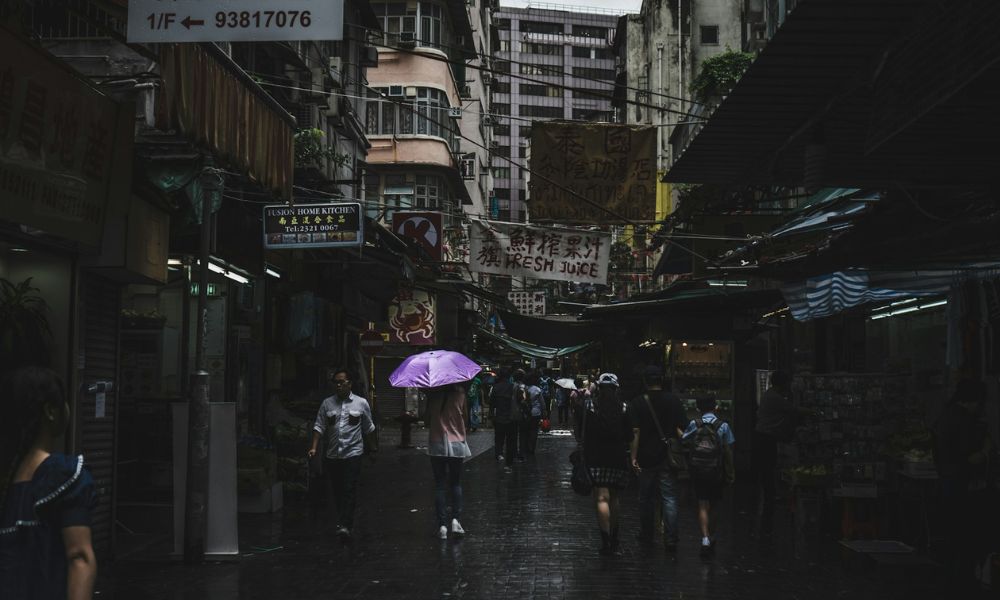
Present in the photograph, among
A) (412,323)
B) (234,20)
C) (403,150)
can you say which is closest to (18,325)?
(234,20)

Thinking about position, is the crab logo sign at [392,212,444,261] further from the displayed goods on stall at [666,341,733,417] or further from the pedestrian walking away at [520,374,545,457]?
the displayed goods on stall at [666,341,733,417]

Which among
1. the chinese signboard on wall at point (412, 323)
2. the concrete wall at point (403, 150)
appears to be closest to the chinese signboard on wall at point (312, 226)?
the chinese signboard on wall at point (412, 323)

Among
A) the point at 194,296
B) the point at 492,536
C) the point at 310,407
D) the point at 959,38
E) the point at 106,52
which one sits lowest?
the point at 492,536

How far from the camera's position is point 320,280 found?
2281 centimetres

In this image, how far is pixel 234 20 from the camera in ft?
24.5

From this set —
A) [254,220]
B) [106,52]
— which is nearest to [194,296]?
[254,220]

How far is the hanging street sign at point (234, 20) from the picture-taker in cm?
728

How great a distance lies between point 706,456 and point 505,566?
2.43m

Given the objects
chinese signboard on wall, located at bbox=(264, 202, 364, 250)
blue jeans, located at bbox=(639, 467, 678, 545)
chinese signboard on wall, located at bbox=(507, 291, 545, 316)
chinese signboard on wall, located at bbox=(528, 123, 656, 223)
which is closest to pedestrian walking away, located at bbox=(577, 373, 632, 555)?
blue jeans, located at bbox=(639, 467, 678, 545)

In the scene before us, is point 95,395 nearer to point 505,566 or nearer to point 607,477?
point 505,566

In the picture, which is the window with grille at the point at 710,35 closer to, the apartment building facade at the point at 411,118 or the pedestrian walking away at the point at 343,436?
the apartment building facade at the point at 411,118

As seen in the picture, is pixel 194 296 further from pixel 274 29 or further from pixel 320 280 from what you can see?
pixel 274 29

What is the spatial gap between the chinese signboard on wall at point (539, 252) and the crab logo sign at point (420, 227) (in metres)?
5.36

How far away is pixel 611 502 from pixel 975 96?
554 centimetres
